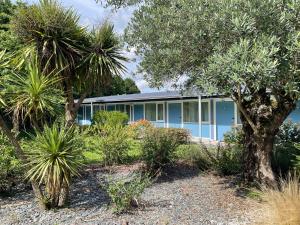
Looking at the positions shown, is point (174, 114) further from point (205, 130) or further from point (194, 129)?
point (205, 130)

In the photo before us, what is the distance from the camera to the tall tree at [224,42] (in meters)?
5.49

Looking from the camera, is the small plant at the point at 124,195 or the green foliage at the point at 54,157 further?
the small plant at the point at 124,195

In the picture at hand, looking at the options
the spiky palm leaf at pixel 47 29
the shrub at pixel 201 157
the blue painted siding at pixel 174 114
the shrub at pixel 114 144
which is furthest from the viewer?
the blue painted siding at pixel 174 114

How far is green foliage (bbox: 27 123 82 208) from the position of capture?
750 centimetres

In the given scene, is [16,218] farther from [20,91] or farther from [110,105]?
[110,105]

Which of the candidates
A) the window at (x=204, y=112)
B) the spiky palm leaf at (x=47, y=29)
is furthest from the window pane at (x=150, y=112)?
the spiky palm leaf at (x=47, y=29)

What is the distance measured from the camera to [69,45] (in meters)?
9.88

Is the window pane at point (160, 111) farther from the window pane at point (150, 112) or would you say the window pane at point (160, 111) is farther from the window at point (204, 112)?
the window at point (204, 112)

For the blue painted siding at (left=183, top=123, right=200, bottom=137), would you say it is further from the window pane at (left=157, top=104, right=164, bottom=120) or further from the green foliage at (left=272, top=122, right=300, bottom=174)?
the green foliage at (left=272, top=122, right=300, bottom=174)

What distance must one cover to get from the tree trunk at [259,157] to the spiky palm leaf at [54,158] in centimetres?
418

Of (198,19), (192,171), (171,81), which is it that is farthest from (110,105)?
(198,19)

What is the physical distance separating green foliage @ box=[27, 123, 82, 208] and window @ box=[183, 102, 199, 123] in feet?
58.5

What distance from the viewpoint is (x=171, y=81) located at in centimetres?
886

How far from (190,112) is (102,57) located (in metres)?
15.7
